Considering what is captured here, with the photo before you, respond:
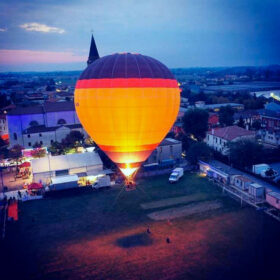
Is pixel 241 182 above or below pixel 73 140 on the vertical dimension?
below

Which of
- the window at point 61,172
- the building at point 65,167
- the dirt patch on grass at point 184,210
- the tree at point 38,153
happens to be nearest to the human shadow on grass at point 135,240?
the dirt patch on grass at point 184,210

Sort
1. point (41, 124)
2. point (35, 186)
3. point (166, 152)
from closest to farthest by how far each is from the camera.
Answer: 1. point (35, 186)
2. point (166, 152)
3. point (41, 124)

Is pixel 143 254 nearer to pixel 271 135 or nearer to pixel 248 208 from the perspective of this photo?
pixel 248 208

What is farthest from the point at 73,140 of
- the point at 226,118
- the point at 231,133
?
the point at 226,118

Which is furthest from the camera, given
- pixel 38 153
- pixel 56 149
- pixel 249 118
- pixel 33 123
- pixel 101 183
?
pixel 249 118

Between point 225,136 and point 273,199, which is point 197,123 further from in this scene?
point 273,199

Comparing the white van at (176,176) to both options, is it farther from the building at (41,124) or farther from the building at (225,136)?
the building at (41,124)

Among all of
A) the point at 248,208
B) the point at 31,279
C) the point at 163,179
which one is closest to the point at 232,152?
the point at 163,179
